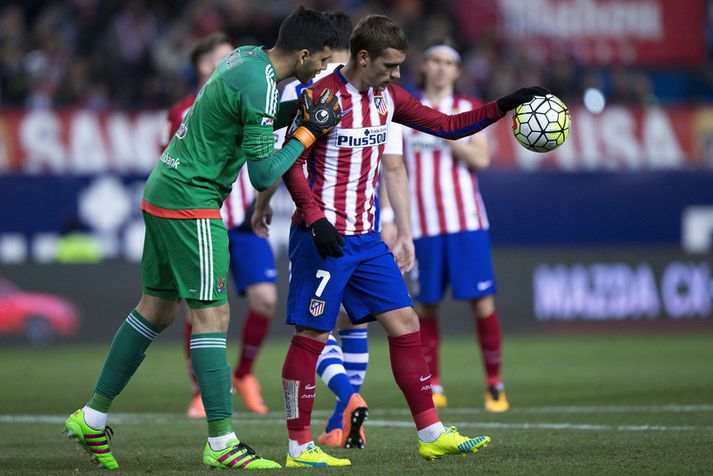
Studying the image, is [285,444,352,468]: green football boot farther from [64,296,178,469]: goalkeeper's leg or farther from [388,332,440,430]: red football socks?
[64,296,178,469]: goalkeeper's leg

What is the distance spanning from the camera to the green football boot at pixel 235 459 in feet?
18.2

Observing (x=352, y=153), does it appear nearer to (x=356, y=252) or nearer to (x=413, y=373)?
(x=356, y=252)

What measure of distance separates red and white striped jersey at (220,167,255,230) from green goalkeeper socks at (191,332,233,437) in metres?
3.24

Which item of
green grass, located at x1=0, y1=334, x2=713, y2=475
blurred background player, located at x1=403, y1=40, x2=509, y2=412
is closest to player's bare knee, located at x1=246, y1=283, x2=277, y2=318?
green grass, located at x1=0, y1=334, x2=713, y2=475

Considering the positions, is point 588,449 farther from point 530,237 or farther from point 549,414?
point 530,237

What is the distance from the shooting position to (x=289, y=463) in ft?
18.9

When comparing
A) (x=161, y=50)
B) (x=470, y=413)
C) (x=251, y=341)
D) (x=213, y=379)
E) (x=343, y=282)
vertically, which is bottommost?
(x=470, y=413)

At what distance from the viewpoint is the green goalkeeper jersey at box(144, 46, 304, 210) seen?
17.7 ft

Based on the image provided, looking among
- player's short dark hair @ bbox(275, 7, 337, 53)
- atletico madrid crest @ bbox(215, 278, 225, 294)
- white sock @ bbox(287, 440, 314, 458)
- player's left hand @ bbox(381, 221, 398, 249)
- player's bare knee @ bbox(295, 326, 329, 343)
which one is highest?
player's short dark hair @ bbox(275, 7, 337, 53)

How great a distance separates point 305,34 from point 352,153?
0.67 m

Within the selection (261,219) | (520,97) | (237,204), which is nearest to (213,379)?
(261,219)

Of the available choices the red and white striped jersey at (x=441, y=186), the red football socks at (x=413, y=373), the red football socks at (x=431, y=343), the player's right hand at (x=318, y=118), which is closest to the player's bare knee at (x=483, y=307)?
the red football socks at (x=431, y=343)

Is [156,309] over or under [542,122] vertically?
under

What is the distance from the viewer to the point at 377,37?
5.77 metres
